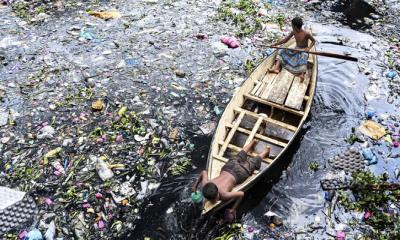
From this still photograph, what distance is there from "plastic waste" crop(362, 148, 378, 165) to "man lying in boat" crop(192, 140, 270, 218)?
1498mm

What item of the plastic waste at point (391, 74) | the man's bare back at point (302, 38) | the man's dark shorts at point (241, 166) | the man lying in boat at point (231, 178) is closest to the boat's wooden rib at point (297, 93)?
the man's bare back at point (302, 38)

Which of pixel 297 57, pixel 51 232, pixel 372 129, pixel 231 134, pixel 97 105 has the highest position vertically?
pixel 297 57

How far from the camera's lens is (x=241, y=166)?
13.6ft

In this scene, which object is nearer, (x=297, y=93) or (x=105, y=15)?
(x=297, y=93)

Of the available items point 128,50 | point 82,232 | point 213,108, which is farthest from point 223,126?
point 128,50

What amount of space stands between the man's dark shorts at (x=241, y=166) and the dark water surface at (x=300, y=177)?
51cm

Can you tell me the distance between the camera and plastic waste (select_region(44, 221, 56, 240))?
4.09 m

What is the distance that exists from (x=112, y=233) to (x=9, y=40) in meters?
4.66

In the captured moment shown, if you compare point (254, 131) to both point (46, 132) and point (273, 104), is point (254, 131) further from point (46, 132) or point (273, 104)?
point (46, 132)

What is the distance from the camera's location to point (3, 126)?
5324mm

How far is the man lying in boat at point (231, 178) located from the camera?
3729 mm

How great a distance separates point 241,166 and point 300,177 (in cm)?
113

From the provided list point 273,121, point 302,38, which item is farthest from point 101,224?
point 302,38

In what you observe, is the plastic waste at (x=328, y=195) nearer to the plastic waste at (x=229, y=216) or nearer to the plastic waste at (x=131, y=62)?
the plastic waste at (x=229, y=216)
